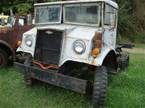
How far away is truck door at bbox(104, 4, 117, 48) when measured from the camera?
7.47 metres

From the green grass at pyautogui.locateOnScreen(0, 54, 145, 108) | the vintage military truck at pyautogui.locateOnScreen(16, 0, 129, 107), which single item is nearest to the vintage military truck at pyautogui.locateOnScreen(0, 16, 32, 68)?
the green grass at pyautogui.locateOnScreen(0, 54, 145, 108)

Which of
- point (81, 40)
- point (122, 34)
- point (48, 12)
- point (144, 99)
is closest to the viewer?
point (81, 40)

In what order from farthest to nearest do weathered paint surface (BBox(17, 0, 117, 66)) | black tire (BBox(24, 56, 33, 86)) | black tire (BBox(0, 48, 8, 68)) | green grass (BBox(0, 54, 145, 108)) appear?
black tire (BBox(0, 48, 8, 68)), black tire (BBox(24, 56, 33, 86)), green grass (BBox(0, 54, 145, 108)), weathered paint surface (BBox(17, 0, 117, 66))

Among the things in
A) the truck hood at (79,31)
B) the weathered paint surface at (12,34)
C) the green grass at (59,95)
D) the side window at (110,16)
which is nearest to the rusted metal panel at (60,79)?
the green grass at (59,95)

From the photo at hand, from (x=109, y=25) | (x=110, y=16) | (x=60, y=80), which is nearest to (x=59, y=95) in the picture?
(x=60, y=80)

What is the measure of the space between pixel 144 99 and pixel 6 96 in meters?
2.95

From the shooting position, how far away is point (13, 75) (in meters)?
8.88

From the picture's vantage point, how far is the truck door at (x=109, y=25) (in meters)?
7.47

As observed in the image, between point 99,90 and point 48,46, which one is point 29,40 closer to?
point 48,46

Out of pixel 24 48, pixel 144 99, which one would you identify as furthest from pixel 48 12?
pixel 144 99

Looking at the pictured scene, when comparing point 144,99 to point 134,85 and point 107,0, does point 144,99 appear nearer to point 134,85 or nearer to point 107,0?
point 134,85

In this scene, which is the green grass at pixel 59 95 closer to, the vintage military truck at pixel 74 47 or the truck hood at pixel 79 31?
the vintage military truck at pixel 74 47

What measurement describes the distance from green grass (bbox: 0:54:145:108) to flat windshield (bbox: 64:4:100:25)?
158 cm

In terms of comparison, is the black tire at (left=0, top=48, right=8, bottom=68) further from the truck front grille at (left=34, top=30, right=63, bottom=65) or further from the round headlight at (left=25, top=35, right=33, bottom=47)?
the truck front grille at (left=34, top=30, right=63, bottom=65)
